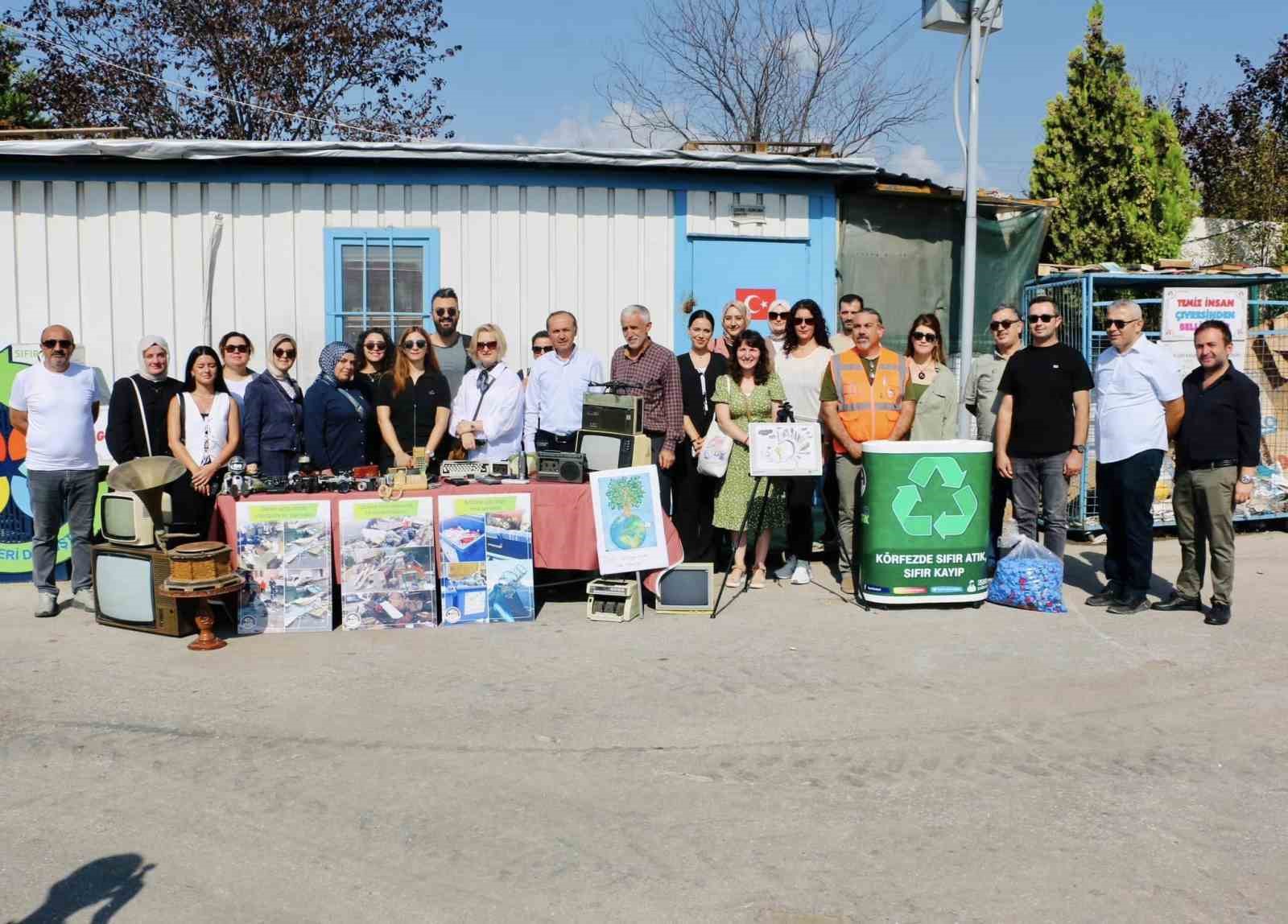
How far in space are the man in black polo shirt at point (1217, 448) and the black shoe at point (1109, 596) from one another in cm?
56

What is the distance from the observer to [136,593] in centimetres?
742

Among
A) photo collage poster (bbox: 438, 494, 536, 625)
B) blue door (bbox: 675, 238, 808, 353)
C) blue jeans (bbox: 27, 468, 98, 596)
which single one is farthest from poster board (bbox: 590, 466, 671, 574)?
blue jeans (bbox: 27, 468, 98, 596)

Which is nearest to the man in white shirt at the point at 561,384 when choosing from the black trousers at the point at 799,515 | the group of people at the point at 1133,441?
the black trousers at the point at 799,515

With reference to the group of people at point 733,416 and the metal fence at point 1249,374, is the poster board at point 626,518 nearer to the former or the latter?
the group of people at point 733,416

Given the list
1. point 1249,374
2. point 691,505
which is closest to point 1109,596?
point 691,505

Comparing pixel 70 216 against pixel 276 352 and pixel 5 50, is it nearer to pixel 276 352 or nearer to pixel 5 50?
pixel 276 352

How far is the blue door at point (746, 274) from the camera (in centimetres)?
1023

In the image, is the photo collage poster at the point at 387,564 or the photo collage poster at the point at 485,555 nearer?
the photo collage poster at the point at 387,564

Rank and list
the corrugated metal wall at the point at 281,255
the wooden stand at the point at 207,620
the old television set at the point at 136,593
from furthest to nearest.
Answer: the corrugated metal wall at the point at 281,255 < the old television set at the point at 136,593 < the wooden stand at the point at 207,620

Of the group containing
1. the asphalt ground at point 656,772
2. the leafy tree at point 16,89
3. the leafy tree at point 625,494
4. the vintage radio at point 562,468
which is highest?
the leafy tree at point 16,89

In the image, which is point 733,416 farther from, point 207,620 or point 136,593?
point 136,593

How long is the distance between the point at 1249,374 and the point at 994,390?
3810 mm

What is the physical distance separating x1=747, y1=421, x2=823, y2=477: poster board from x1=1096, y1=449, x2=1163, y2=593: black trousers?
1995mm

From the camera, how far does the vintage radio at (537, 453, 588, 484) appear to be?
310 inches
